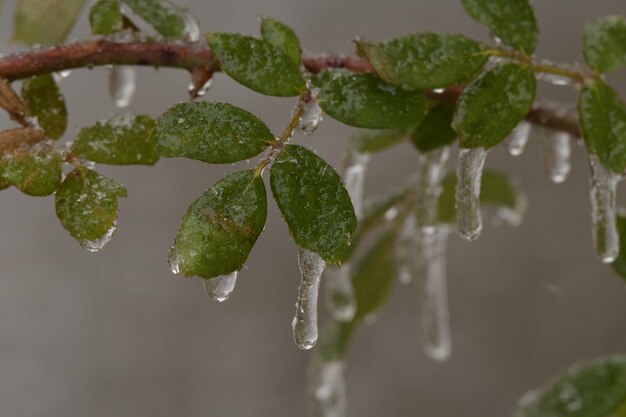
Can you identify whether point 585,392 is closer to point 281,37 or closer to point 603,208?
point 603,208

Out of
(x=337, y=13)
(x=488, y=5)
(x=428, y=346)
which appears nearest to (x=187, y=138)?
(x=488, y=5)

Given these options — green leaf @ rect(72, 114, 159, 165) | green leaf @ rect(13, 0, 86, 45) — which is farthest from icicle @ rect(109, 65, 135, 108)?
green leaf @ rect(72, 114, 159, 165)

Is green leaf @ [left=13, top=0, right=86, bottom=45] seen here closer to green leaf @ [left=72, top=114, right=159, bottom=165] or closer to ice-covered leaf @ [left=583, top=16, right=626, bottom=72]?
green leaf @ [left=72, top=114, right=159, bottom=165]

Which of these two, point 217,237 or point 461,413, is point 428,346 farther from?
point 461,413

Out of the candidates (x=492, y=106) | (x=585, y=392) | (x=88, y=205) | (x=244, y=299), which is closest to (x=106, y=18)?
(x=88, y=205)

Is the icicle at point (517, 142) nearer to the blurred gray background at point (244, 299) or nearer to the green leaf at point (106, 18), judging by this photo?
the green leaf at point (106, 18)
